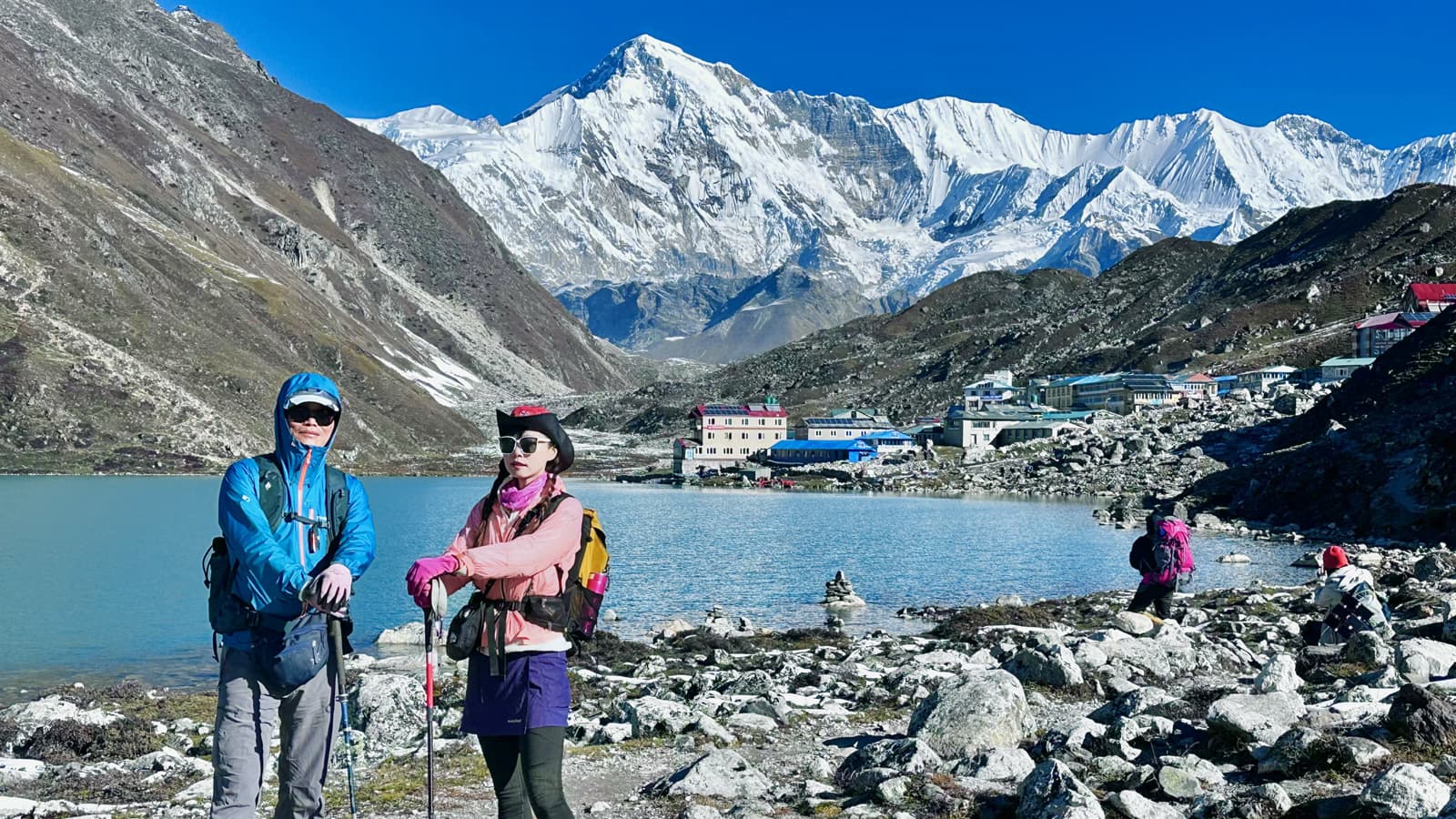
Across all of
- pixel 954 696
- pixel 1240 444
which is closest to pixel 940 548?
pixel 954 696

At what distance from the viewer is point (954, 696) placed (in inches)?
605

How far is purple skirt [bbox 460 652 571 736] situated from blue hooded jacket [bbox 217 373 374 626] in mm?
1251

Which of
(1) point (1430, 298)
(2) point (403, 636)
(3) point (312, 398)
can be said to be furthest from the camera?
(1) point (1430, 298)

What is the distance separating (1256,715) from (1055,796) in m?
3.69

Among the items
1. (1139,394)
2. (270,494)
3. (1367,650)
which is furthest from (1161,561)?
(1139,394)

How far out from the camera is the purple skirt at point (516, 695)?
835 cm

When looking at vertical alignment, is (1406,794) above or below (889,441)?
below

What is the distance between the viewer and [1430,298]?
176m

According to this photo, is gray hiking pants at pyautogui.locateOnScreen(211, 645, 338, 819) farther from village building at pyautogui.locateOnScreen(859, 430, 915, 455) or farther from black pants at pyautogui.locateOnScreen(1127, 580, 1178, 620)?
village building at pyautogui.locateOnScreen(859, 430, 915, 455)

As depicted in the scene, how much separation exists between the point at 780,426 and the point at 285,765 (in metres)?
164

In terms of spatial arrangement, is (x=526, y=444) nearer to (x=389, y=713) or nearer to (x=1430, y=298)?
(x=389, y=713)

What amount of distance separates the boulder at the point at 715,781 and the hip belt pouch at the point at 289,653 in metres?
5.68

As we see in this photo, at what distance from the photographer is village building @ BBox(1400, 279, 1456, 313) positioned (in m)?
174

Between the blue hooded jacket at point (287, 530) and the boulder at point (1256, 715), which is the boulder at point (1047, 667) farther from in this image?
the blue hooded jacket at point (287, 530)
